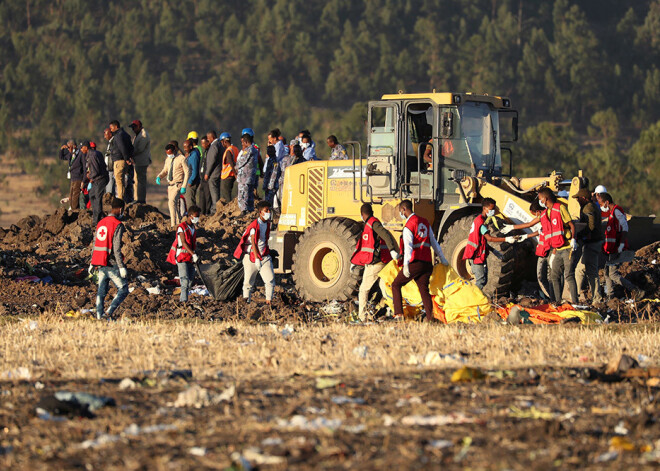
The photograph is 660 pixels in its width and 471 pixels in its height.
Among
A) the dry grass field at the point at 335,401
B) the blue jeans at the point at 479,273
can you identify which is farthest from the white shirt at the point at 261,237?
the dry grass field at the point at 335,401

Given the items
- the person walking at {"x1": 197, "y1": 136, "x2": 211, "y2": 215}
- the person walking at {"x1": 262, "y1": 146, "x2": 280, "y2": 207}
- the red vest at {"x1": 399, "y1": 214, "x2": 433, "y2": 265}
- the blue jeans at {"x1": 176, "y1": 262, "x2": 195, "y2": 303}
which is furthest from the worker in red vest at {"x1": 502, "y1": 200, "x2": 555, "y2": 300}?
the person walking at {"x1": 197, "y1": 136, "x2": 211, "y2": 215}

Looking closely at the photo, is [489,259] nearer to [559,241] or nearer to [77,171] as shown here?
[559,241]

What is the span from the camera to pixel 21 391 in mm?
8703

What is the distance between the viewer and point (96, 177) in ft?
70.2

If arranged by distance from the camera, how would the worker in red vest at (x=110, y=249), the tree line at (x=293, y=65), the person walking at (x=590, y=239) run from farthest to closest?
the tree line at (x=293, y=65) < the person walking at (x=590, y=239) < the worker in red vest at (x=110, y=249)

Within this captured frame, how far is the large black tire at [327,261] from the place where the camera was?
52.5 ft

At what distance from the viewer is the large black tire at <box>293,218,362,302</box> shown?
52.5 ft

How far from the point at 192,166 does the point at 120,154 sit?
1554mm

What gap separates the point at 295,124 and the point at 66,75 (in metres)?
13.5

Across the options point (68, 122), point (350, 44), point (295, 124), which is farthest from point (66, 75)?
point (350, 44)

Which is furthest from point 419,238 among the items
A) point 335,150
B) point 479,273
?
point 335,150

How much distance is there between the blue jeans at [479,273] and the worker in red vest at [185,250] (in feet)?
12.7

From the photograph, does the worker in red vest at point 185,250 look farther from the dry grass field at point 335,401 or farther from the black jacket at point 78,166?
the black jacket at point 78,166

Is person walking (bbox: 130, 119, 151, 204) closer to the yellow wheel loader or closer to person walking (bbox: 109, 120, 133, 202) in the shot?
person walking (bbox: 109, 120, 133, 202)
